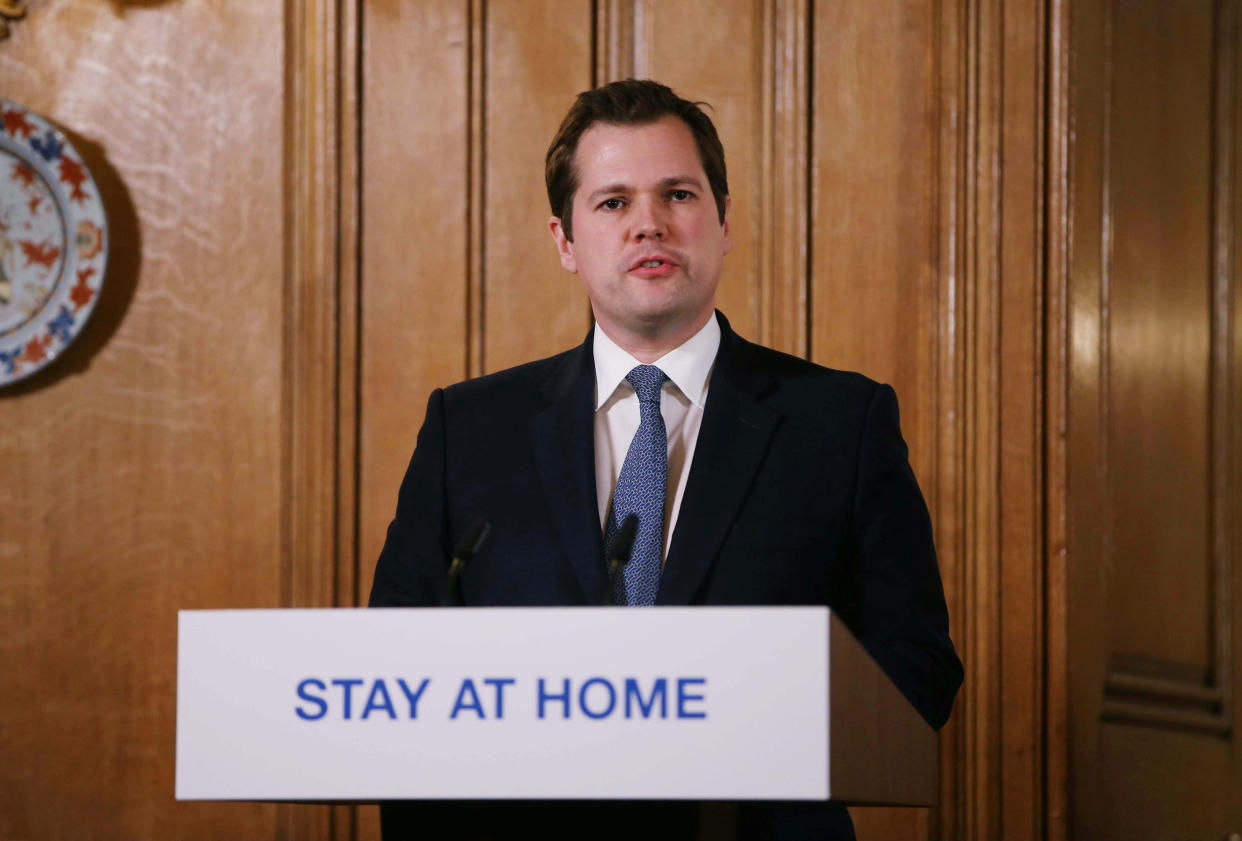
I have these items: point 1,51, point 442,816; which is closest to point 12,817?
point 1,51

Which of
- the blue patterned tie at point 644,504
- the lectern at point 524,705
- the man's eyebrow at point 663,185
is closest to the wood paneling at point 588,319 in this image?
the man's eyebrow at point 663,185

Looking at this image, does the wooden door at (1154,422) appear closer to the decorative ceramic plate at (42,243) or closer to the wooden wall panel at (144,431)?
the wooden wall panel at (144,431)

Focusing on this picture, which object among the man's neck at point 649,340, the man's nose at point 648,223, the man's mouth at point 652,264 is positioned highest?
the man's nose at point 648,223

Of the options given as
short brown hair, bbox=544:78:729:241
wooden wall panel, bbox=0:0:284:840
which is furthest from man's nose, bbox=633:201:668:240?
wooden wall panel, bbox=0:0:284:840

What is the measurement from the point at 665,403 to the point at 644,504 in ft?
0.61

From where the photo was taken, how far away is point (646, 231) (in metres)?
1.73

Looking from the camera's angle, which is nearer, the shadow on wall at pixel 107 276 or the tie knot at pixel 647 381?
the tie knot at pixel 647 381

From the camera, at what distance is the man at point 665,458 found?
158cm

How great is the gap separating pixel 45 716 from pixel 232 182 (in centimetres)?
111

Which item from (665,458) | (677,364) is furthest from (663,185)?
(665,458)

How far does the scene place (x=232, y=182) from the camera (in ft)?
9.04

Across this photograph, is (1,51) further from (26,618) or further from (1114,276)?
(1114,276)

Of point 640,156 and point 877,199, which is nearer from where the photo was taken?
point 640,156

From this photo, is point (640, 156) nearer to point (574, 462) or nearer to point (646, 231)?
point (646, 231)
